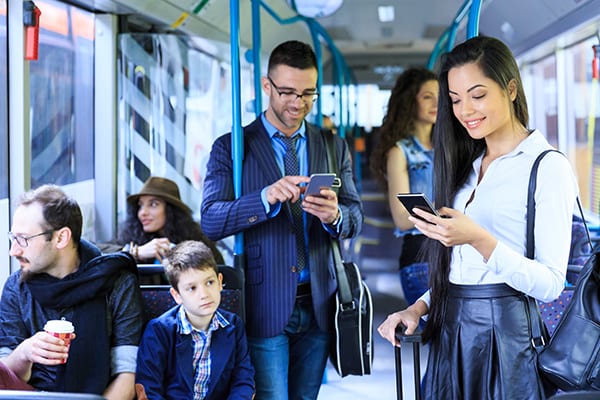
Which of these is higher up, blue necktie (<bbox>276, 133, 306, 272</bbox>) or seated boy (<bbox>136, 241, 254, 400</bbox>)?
blue necktie (<bbox>276, 133, 306, 272</bbox>)

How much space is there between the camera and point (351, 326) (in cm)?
303

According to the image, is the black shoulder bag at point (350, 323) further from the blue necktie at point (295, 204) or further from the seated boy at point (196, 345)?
the seated boy at point (196, 345)

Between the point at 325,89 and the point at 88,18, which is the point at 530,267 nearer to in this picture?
the point at 88,18

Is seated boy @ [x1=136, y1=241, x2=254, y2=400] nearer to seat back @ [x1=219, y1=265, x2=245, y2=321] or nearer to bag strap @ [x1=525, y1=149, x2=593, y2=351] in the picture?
seat back @ [x1=219, y1=265, x2=245, y2=321]

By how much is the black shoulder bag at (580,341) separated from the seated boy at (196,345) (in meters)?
1.25

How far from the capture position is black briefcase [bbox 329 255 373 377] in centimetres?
302

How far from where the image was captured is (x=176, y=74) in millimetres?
5578

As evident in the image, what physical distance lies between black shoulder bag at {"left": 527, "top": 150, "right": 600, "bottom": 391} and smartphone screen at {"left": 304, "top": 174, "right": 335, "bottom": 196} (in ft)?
3.01

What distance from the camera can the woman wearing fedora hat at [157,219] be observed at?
446cm

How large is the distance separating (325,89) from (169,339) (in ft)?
35.5

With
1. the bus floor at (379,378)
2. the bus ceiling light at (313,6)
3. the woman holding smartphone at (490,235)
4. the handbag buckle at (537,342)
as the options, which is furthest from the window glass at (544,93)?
the handbag buckle at (537,342)

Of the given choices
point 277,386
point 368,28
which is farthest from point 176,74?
point 368,28

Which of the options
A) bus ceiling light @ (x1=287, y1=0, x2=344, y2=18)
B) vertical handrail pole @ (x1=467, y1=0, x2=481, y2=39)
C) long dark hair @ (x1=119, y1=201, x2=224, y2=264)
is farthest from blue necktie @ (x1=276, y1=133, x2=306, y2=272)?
bus ceiling light @ (x1=287, y1=0, x2=344, y2=18)

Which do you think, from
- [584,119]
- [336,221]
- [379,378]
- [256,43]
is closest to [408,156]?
[256,43]
